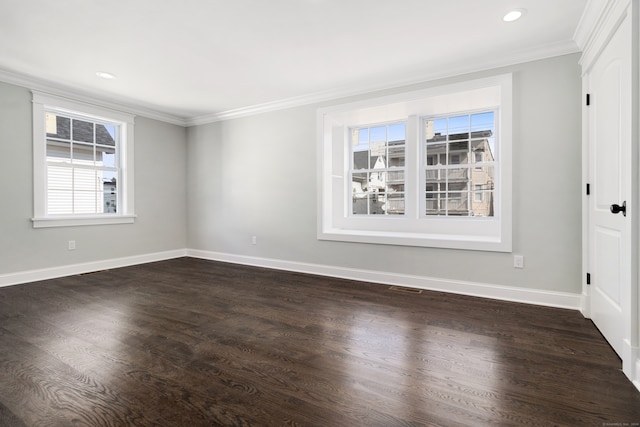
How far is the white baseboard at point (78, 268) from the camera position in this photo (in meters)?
3.85

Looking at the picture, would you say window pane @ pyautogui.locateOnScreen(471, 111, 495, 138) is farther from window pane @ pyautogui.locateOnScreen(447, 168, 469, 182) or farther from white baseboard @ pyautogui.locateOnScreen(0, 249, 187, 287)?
white baseboard @ pyautogui.locateOnScreen(0, 249, 187, 287)

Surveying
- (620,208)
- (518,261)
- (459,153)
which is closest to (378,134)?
(459,153)

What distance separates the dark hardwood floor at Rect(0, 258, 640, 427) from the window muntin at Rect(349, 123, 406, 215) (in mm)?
1569

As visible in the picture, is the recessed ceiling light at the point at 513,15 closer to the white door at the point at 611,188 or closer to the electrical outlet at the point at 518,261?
the white door at the point at 611,188

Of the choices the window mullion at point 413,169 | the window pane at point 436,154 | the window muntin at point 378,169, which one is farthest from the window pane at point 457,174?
the window muntin at point 378,169

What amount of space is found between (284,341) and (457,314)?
1.55m

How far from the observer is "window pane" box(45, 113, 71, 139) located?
4.21 metres

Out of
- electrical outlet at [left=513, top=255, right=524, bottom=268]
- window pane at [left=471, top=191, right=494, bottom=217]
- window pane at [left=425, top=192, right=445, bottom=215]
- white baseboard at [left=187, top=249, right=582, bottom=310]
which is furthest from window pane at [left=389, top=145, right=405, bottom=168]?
electrical outlet at [left=513, top=255, right=524, bottom=268]

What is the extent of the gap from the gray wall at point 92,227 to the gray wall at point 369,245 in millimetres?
281

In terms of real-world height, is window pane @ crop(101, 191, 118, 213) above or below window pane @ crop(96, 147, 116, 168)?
below

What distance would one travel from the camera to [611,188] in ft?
7.18

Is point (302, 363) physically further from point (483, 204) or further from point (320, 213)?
point (483, 204)

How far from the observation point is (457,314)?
9.34ft

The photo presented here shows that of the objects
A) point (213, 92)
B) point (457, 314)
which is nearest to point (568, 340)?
point (457, 314)
